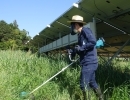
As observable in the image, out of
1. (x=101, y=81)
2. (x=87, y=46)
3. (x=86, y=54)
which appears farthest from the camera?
(x=101, y=81)

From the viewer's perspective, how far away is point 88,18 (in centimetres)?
863

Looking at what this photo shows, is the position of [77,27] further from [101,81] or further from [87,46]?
[101,81]

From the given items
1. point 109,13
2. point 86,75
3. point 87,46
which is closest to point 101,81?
point 86,75

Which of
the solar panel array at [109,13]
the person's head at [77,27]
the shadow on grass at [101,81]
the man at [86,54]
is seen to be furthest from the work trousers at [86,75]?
the solar panel array at [109,13]

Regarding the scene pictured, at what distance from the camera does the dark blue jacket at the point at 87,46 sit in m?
5.07

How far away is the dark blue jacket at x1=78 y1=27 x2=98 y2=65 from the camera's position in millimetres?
5070

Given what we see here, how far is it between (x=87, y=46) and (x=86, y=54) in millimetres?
228

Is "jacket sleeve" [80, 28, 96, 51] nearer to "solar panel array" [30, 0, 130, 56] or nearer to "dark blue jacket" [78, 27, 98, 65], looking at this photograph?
"dark blue jacket" [78, 27, 98, 65]

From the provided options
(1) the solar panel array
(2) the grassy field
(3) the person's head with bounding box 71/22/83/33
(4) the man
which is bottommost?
(2) the grassy field

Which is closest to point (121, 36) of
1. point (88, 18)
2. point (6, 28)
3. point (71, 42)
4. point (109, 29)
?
point (109, 29)

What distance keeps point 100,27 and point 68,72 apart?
260 cm

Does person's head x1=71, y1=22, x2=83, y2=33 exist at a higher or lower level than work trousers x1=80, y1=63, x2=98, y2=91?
higher

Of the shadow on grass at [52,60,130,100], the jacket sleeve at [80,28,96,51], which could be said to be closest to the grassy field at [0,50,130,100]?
the shadow on grass at [52,60,130,100]

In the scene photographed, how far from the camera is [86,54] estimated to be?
17.1 feet
